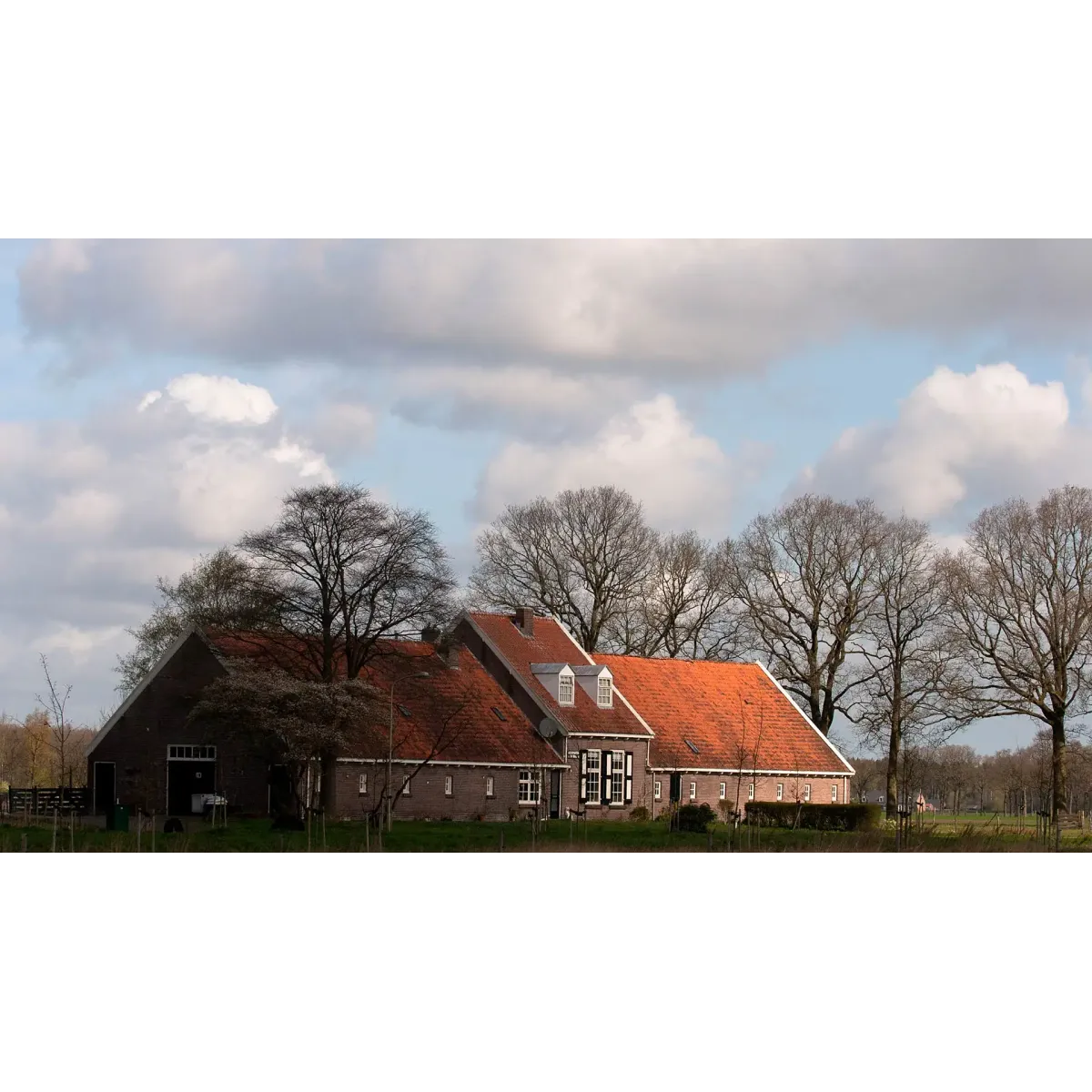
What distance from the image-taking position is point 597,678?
45969 mm

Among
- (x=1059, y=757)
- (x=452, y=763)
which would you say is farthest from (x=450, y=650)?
(x=1059, y=757)

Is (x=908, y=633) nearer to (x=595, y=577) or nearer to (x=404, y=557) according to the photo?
(x=595, y=577)

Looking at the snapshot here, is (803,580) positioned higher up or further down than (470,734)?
higher up


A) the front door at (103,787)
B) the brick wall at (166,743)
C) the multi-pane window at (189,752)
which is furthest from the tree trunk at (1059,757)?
the front door at (103,787)

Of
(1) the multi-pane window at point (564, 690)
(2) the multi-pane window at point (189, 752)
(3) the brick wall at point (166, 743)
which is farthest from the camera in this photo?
(1) the multi-pane window at point (564, 690)

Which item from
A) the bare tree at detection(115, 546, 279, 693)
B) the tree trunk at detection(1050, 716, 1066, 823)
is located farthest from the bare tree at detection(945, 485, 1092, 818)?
the bare tree at detection(115, 546, 279, 693)

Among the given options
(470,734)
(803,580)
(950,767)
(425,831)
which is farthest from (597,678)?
(950,767)

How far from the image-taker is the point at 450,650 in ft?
137

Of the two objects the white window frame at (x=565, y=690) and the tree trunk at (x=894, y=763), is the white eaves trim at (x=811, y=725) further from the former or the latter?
the white window frame at (x=565, y=690)

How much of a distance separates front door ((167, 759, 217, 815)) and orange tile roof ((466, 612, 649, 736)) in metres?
9.47

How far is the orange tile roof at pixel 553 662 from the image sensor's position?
44.5 m

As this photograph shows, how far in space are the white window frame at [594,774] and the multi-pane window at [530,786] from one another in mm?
2274

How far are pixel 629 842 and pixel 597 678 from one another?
15.1 metres

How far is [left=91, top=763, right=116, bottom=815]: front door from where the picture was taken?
1603 inches
